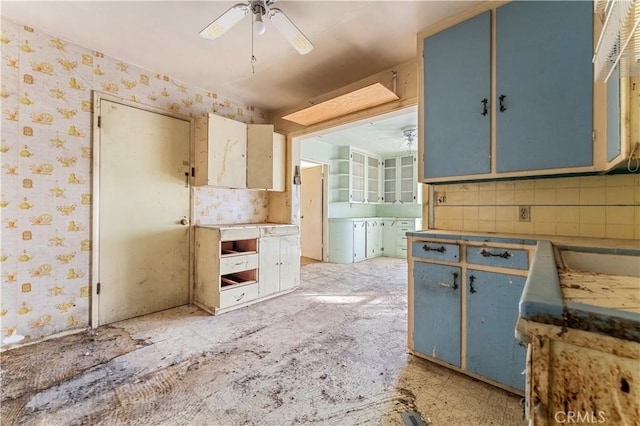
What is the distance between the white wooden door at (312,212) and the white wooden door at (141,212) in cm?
296

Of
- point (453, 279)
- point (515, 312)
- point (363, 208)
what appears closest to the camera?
point (515, 312)

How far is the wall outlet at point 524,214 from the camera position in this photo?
1.90m

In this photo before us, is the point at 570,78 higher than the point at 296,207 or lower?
higher

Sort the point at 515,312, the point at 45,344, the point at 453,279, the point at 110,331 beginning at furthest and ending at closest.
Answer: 1. the point at 110,331
2. the point at 45,344
3. the point at 453,279
4. the point at 515,312

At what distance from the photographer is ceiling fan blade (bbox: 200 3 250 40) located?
1700mm

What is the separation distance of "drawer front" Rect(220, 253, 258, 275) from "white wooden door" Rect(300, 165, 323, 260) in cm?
271

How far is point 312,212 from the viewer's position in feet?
19.2

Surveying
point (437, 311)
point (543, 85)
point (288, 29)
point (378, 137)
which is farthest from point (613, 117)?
point (378, 137)

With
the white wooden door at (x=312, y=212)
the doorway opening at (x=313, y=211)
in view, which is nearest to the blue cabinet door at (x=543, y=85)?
the doorway opening at (x=313, y=211)

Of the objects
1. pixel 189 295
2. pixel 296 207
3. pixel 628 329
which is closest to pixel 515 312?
pixel 628 329

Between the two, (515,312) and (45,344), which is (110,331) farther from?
(515,312)

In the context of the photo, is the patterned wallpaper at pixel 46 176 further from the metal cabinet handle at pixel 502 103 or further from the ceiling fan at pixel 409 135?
the ceiling fan at pixel 409 135

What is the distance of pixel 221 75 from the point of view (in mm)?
2951

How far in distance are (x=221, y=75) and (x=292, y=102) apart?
3.34 ft
